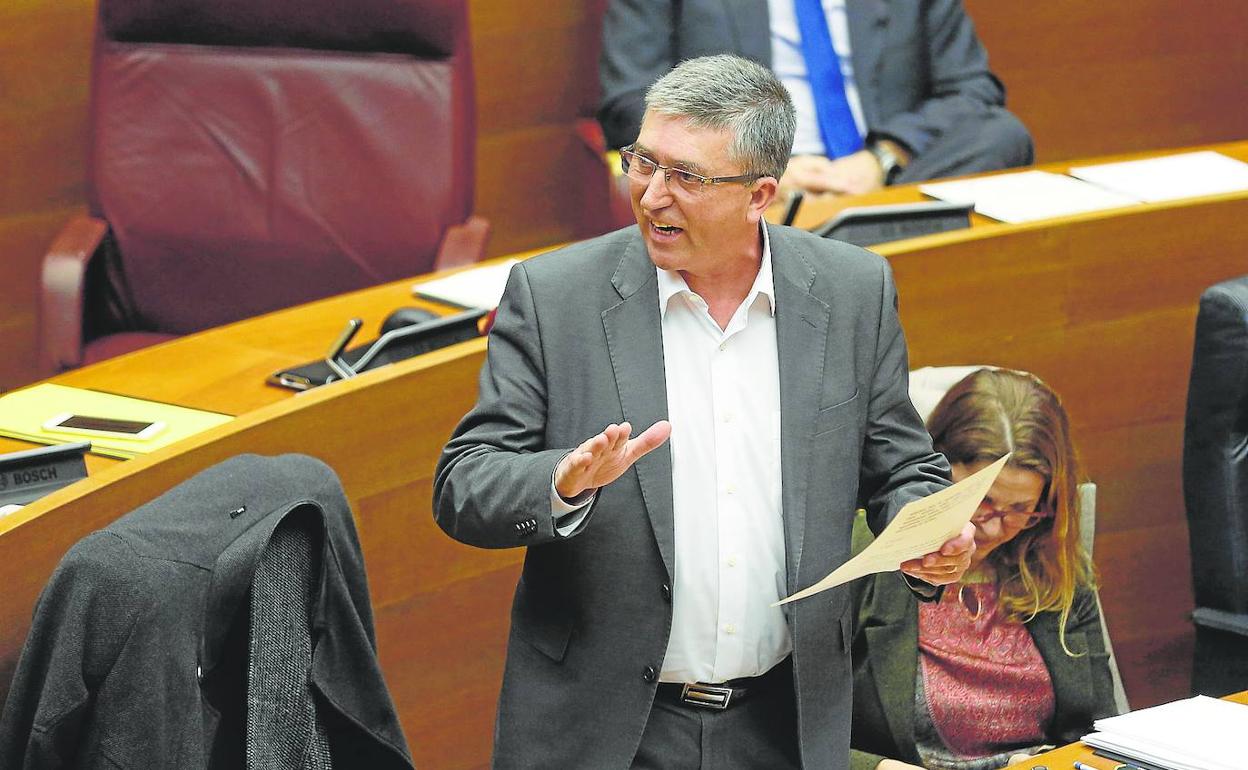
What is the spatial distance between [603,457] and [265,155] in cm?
185

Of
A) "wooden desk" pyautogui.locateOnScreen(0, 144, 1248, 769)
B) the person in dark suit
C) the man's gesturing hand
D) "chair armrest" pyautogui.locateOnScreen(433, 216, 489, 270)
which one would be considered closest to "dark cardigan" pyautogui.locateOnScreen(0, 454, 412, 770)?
"wooden desk" pyautogui.locateOnScreen(0, 144, 1248, 769)

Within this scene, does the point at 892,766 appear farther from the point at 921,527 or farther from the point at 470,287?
the point at 470,287

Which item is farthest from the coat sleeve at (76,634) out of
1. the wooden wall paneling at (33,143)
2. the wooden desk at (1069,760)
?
the wooden wall paneling at (33,143)

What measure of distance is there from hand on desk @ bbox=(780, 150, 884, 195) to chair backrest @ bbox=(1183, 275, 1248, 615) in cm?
101

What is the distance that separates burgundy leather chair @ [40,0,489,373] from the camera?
10.0 ft

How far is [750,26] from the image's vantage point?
3.33 metres

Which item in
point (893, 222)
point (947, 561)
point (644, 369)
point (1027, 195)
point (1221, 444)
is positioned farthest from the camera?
point (1027, 195)

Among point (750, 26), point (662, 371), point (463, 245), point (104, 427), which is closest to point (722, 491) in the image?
point (662, 371)

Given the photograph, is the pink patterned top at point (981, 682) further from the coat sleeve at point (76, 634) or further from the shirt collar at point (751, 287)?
the coat sleeve at point (76, 634)

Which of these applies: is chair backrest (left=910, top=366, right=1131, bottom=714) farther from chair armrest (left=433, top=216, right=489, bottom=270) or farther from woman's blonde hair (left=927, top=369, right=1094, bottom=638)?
chair armrest (left=433, top=216, right=489, bottom=270)

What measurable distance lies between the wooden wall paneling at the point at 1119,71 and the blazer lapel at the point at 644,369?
2.70 m

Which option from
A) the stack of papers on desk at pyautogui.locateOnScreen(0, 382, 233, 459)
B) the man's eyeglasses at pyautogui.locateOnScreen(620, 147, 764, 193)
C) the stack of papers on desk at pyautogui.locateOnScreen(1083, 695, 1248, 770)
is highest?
the man's eyeglasses at pyautogui.locateOnScreen(620, 147, 764, 193)

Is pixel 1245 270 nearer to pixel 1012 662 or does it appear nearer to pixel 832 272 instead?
pixel 1012 662

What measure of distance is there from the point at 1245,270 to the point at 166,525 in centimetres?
187
